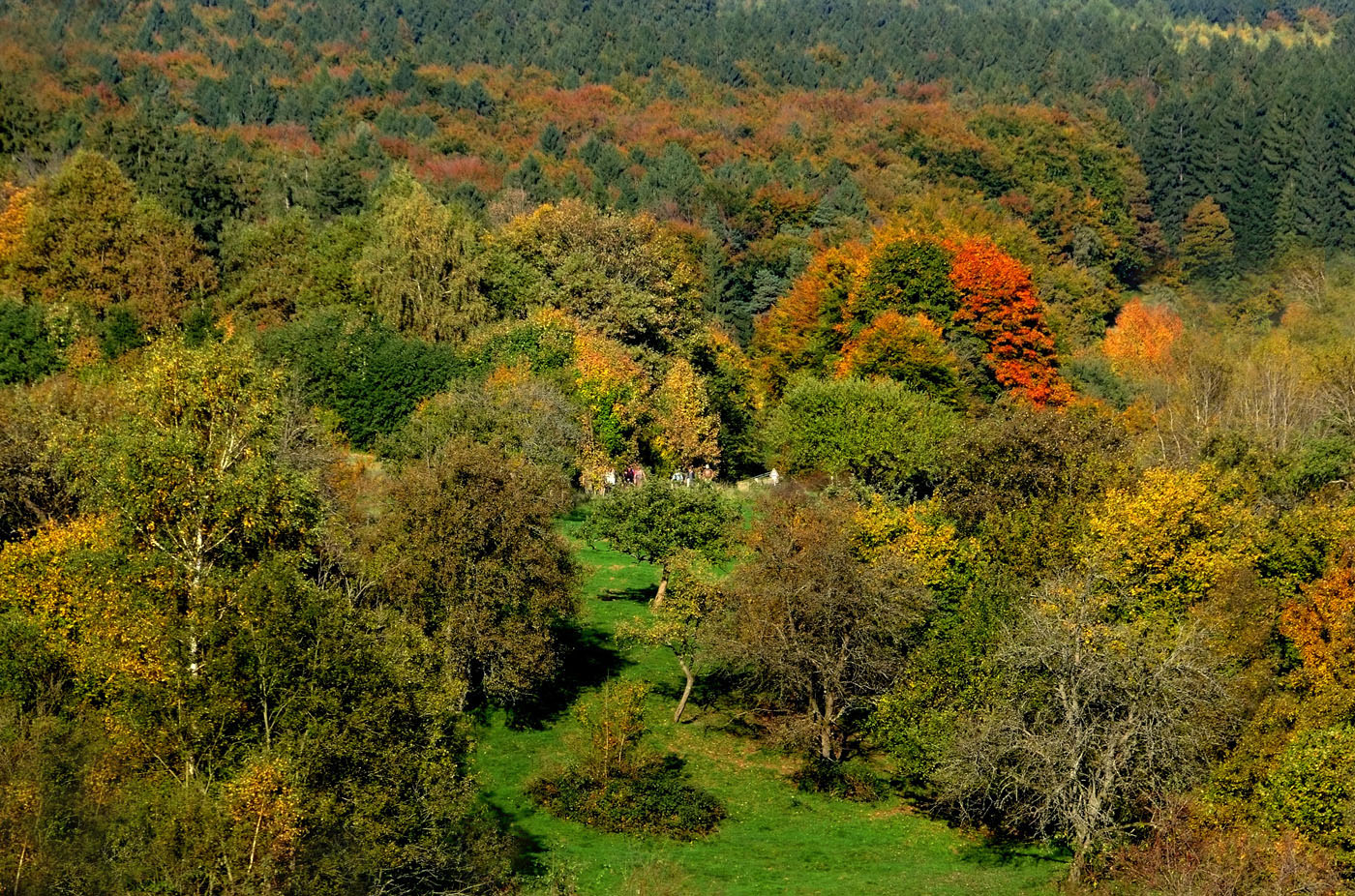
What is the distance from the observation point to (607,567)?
6025cm

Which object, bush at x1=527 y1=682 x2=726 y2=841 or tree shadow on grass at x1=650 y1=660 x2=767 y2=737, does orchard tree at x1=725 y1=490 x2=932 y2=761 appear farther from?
bush at x1=527 y1=682 x2=726 y2=841

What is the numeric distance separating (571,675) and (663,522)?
6.41m

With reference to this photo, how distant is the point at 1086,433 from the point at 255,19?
176m

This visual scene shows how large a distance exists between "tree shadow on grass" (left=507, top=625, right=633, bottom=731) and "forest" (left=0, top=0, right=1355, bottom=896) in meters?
0.25

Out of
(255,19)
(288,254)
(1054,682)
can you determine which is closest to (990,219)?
(288,254)

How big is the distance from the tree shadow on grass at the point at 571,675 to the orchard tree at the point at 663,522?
3.28 meters

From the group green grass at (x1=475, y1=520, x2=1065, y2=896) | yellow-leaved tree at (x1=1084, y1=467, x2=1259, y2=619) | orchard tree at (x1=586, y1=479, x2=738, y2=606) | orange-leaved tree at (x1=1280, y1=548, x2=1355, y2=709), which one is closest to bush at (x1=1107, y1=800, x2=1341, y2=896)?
green grass at (x1=475, y1=520, x2=1065, y2=896)

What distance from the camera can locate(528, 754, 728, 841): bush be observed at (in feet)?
129

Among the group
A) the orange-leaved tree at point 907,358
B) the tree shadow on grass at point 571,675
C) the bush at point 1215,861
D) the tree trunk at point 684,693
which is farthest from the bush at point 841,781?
the orange-leaved tree at point 907,358

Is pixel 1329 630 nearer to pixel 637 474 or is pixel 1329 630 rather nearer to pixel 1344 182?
pixel 637 474

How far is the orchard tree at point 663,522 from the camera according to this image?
50.0 meters

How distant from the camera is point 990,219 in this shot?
126125 millimetres

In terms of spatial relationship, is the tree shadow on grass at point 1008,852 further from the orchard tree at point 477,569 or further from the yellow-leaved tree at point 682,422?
the yellow-leaved tree at point 682,422

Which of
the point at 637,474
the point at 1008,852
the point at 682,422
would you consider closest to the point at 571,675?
the point at 1008,852
